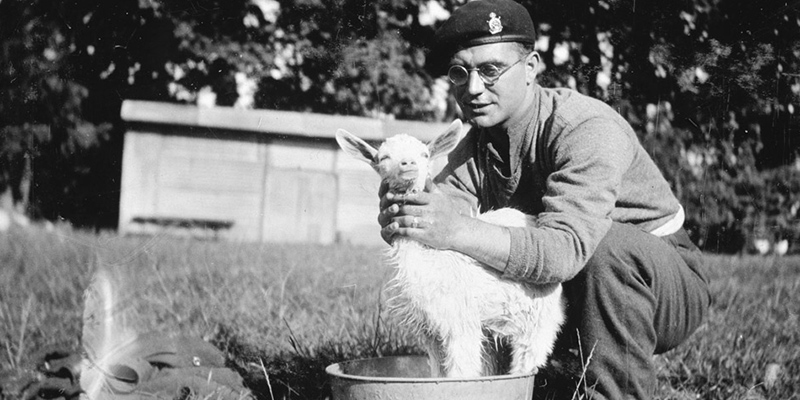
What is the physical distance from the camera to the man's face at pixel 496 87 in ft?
8.91

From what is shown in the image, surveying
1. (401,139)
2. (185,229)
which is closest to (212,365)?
(401,139)

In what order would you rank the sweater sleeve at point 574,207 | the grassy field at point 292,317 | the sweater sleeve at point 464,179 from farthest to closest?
the grassy field at point 292,317 → the sweater sleeve at point 464,179 → the sweater sleeve at point 574,207

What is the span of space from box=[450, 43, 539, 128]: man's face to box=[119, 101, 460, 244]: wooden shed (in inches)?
305

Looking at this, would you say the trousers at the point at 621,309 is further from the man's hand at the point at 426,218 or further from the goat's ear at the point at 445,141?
the goat's ear at the point at 445,141

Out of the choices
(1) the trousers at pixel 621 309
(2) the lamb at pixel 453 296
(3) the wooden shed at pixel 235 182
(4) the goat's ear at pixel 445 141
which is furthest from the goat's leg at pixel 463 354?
(3) the wooden shed at pixel 235 182

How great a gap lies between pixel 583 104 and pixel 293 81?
5415mm

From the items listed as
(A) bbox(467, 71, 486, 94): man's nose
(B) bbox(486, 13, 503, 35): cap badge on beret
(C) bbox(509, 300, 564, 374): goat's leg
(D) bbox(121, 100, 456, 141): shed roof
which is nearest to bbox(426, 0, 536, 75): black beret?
(B) bbox(486, 13, 503, 35): cap badge on beret

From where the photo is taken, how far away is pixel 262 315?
4180 millimetres

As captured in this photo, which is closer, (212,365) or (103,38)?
(212,365)

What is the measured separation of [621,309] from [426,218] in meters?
0.82

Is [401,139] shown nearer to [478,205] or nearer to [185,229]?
[478,205]

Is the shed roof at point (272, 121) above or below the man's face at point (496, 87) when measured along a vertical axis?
above

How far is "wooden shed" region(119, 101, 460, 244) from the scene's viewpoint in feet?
35.0

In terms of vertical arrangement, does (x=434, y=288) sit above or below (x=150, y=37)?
below
